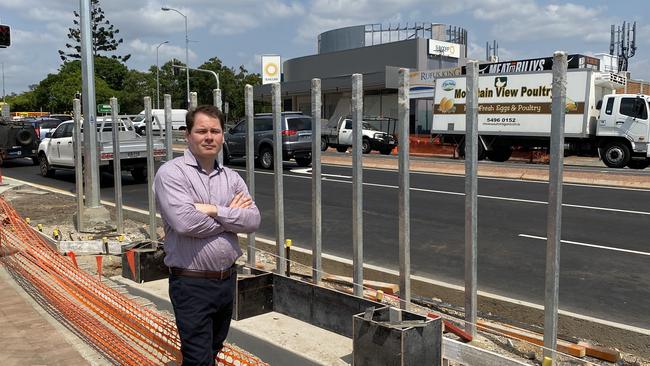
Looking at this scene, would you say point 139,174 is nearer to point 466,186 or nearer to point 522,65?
point 466,186

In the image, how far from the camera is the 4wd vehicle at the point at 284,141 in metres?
19.0

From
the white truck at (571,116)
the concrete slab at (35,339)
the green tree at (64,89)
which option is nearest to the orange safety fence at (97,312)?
the concrete slab at (35,339)

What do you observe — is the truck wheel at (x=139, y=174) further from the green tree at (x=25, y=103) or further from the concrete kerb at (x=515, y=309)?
the green tree at (x=25, y=103)

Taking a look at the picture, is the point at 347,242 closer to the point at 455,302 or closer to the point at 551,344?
the point at 455,302

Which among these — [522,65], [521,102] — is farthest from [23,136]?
[522,65]

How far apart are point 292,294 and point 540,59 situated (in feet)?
90.3

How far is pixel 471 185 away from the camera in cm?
407

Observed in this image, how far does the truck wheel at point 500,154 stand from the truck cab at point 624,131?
4.26 metres

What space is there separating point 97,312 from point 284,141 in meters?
13.9

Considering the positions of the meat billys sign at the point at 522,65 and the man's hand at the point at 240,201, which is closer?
the man's hand at the point at 240,201

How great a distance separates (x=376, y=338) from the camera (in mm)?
3775

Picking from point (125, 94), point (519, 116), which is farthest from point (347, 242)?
point (125, 94)

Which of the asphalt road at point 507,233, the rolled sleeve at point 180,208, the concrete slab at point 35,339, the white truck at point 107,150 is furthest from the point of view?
the white truck at point 107,150

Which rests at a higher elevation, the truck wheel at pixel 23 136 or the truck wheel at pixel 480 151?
the truck wheel at pixel 23 136
